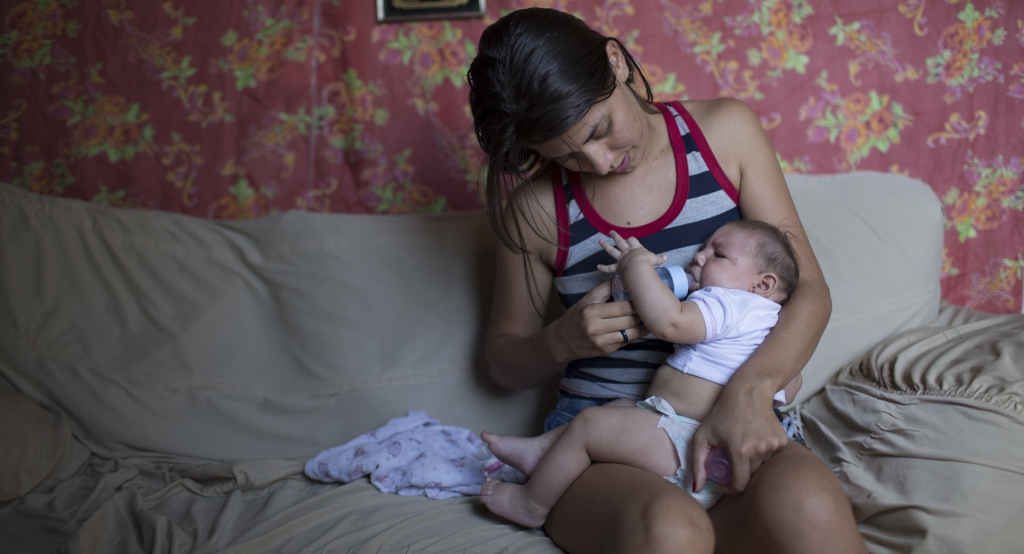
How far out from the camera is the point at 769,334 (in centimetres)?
110

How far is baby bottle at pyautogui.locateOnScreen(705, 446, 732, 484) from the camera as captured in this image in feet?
3.18

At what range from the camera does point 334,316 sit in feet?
5.30

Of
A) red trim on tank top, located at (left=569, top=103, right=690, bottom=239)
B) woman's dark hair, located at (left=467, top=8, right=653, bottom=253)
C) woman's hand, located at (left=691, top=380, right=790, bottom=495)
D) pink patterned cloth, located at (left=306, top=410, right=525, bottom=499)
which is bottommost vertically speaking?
pink patterned cloth, located at (left=306, top=410, right=525, bottom=499)

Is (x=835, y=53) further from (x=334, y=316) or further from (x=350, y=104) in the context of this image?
(x=334, y=316)

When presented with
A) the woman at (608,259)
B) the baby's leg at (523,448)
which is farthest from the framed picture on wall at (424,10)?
the baby's leg at (523,448)

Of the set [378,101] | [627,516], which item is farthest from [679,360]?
[378,101]

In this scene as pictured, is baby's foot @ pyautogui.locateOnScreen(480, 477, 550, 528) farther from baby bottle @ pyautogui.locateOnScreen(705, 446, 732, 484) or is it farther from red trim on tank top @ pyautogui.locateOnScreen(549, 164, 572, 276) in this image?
red trim on tank top @ pyautogui.locateOnScreen(549, 164, 572, 276)

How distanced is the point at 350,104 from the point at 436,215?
47 centimetres

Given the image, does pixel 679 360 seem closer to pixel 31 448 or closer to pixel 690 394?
pixel 690 394

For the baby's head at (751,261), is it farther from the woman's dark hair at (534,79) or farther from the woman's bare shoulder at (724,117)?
the woman's dark hair at (534,79)

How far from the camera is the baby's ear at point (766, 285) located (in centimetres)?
112

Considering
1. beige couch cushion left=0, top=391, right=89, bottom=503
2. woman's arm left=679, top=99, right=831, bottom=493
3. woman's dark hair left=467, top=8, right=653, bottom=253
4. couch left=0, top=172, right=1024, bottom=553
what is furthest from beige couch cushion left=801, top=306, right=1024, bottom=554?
beige couch cushion left=0, top=391, right=89, bottom=503

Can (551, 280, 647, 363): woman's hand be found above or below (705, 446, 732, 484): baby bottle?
above

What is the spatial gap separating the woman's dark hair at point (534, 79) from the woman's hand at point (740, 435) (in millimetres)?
485
